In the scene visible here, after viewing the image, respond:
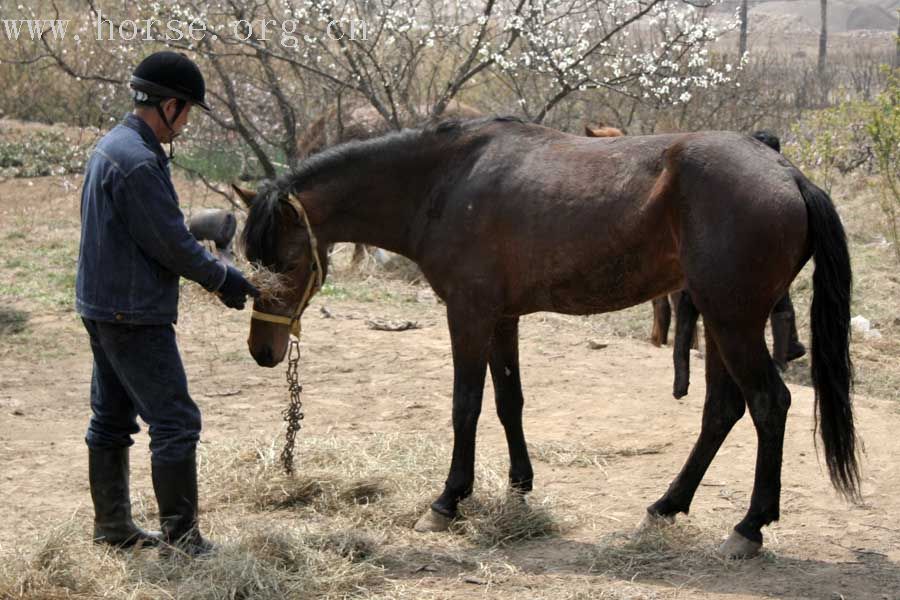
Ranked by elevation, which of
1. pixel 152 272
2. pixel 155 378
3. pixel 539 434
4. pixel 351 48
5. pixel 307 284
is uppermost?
pixel 351 48

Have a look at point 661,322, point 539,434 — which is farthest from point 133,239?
point 661,322

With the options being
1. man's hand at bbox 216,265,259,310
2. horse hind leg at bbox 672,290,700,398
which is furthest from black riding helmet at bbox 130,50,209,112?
horse hind leg at bbox 672,290,700,398

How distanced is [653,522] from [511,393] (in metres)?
0.92

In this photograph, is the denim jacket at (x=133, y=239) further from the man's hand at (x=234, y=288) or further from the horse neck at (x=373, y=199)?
the horse neck at (x=373, y=199)

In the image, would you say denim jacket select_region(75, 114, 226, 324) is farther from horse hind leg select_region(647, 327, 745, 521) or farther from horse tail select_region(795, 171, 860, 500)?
horse tail select_region(795, 171, 860, 500)

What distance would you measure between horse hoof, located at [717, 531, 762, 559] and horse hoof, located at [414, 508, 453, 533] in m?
1.21

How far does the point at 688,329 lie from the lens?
5.75 meters

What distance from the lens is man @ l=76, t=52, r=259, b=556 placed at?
376 centimetres

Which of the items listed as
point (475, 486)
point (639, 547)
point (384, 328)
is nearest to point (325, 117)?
point (384, 328)

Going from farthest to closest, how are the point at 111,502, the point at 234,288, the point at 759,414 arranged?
the point at 111,502
the point at 759,414
the point at 234,288

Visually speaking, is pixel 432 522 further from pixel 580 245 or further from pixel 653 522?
pixel 580 245

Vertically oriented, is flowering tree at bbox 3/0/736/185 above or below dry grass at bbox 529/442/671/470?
above

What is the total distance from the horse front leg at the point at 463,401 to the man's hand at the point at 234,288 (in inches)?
38.4

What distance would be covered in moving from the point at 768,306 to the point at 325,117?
838cm
